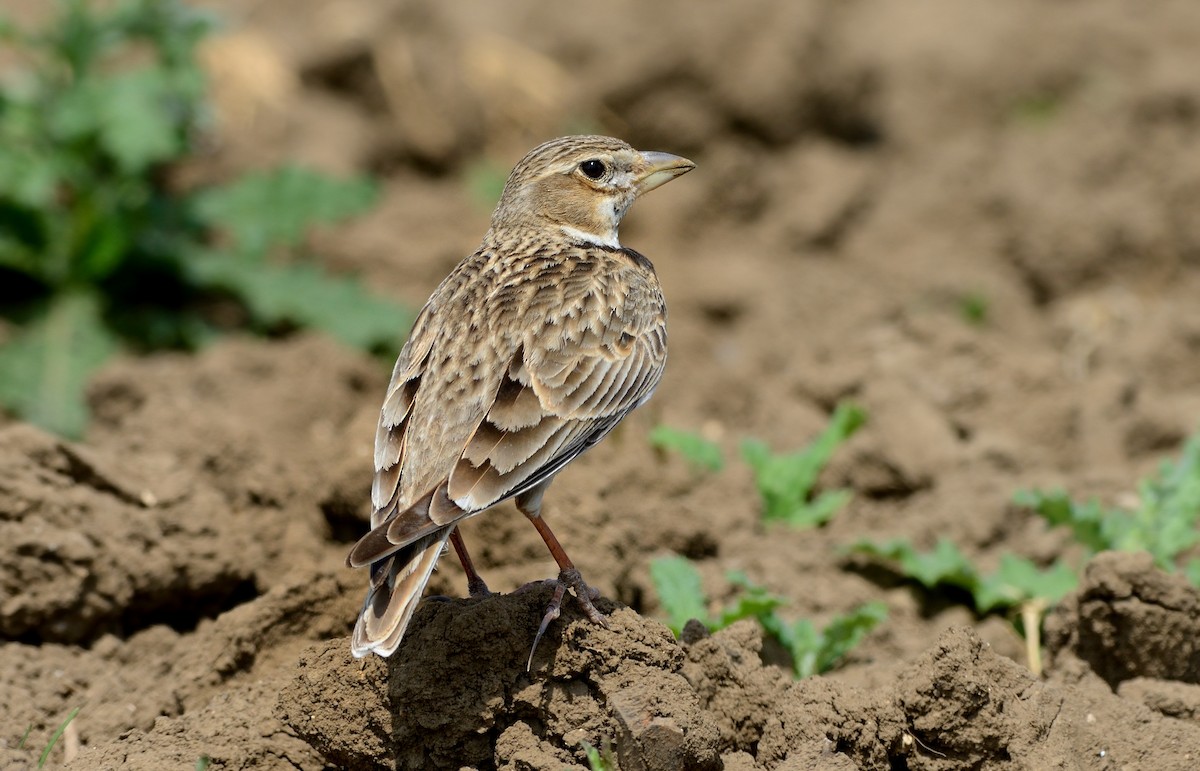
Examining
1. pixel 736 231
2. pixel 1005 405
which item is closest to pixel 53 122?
pixel 736 231

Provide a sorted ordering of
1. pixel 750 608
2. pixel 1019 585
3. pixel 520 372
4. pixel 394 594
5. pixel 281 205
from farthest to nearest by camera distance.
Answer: pixel 281 205 < pixel 1019 585 < pixel 750 608 < pixel 520 372 < pixel 394 594

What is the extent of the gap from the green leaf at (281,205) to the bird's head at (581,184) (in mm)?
3186

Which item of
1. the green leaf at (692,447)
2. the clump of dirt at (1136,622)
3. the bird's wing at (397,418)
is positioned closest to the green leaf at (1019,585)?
the clump of dirt at (1136,622)

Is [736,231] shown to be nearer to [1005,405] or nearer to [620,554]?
[1005,405]

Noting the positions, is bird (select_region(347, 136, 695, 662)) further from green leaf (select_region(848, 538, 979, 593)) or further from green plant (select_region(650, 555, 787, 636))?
green leaf (select_region(848, 538, 979, 593))

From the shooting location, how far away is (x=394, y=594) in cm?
409

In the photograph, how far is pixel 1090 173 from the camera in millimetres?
9859

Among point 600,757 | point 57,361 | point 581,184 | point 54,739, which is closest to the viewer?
point 600,757

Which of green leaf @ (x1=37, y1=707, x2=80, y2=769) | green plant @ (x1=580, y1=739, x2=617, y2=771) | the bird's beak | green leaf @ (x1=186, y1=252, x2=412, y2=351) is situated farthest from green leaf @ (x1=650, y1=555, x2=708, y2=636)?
green leaf @ (x1=186, y1=252, x2=412, y2=351)

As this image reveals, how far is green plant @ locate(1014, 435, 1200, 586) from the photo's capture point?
551 cm

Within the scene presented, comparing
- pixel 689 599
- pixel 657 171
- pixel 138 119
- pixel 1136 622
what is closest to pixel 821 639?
pixel 689 599

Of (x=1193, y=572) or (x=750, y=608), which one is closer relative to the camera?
(x=750, y=608)

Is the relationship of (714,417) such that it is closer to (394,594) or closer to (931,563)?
(931,563)

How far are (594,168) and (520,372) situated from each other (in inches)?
51.1
